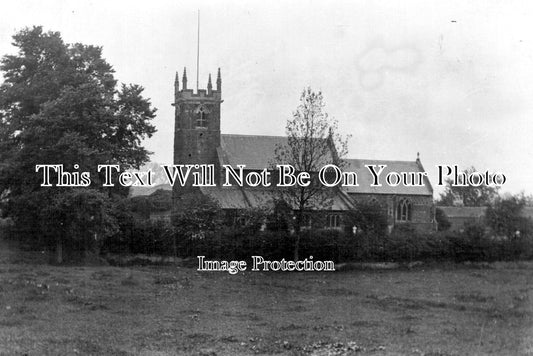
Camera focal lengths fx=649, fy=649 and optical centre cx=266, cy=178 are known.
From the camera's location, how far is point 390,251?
47.4 metres

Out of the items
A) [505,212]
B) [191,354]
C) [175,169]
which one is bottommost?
[191,354]

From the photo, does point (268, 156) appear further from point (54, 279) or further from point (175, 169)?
point (54, 279)

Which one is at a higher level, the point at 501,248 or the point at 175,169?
the point at 175,169

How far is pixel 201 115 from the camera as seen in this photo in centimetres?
6938

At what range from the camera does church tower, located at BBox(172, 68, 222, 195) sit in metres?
69.1

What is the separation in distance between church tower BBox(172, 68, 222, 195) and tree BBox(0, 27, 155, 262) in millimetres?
23818

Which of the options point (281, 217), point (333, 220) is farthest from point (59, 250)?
point (333, 220)

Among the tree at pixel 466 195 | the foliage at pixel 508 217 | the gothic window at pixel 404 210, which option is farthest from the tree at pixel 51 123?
the tree at pixel 466 195

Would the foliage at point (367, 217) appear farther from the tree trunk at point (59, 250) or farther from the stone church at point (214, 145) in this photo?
the tree trunk at point (59, 250)

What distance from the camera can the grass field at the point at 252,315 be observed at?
16469mm

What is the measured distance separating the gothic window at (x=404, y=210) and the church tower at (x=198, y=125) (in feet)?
73.7

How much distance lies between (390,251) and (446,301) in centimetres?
2032

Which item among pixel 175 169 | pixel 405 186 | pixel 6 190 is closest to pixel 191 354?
pixel 6 190

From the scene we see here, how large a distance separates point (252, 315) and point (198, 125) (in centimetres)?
4876
